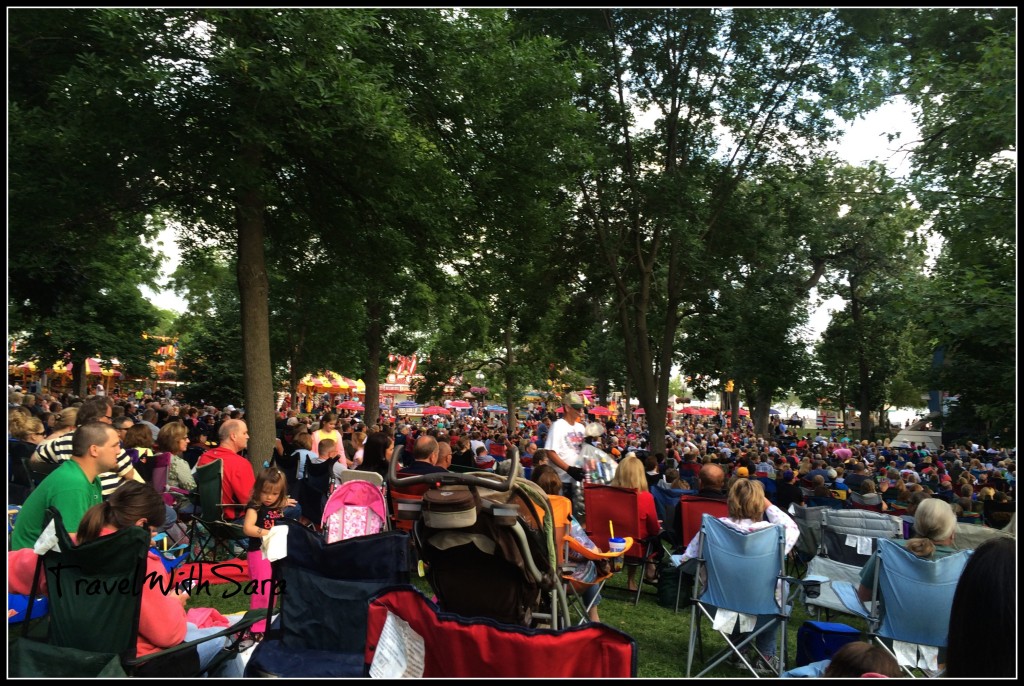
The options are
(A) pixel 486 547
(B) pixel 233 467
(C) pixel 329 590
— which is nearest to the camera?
(A) pixel 486 547

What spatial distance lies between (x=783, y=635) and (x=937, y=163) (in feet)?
35.4

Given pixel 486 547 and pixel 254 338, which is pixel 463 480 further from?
pixel 254 338

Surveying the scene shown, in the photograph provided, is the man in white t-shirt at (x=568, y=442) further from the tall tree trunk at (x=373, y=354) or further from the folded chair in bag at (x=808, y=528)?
the tall tree trunk at (x=373, y=354)

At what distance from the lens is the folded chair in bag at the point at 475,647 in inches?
119

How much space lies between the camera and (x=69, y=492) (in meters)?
4.86

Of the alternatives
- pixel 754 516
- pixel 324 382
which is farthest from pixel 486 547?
pixel 324 382

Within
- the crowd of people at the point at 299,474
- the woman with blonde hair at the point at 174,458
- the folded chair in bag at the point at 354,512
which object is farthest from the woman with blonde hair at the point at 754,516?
the woman with blonde hair at the point at 174,458

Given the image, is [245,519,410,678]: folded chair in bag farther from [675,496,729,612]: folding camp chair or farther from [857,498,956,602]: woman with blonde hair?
[675,496,729,612]: folding camp chair

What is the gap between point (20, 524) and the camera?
4.89 m

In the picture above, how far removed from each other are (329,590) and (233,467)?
13.5 ft

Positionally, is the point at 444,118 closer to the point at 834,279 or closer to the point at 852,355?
the point at 834,279

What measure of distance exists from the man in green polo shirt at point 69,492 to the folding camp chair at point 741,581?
4.41 m

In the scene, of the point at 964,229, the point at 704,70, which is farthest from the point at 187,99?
the point at 704,70

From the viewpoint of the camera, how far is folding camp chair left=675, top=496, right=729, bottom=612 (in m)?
8.00
